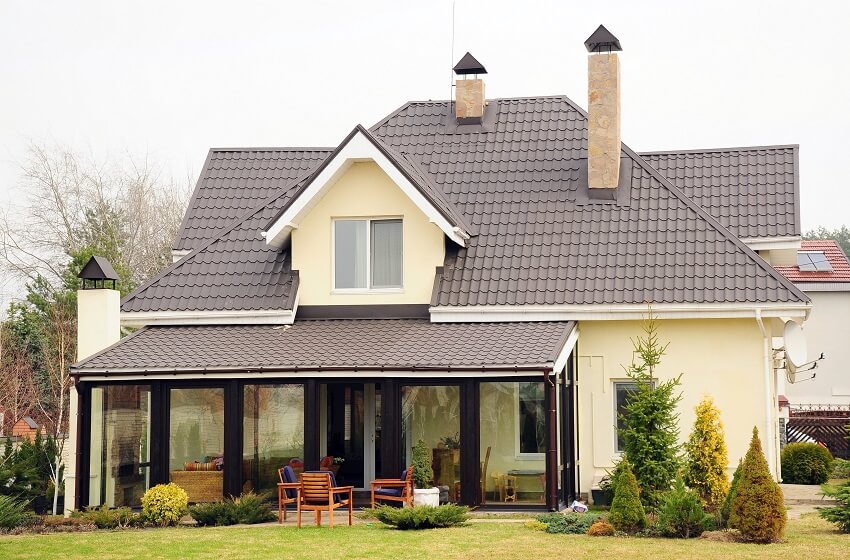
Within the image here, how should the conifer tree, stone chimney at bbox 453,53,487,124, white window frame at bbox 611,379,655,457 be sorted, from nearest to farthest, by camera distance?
the conifer tree
white window frame at bbox 611,379,655,457
stone chimney at bbox 453,53,487,124

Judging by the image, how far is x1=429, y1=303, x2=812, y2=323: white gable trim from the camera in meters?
21.6

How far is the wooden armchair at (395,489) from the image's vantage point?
1970 cm

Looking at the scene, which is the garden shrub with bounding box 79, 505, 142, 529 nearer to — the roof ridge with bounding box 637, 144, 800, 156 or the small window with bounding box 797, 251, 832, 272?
the roof ridge with bounding box 637, 144, 800, 156

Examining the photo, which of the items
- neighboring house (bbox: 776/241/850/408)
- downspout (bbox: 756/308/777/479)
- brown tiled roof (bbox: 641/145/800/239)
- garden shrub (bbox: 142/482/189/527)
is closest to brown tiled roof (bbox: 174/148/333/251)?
garden shrub (bbox: 142/482/189/527)

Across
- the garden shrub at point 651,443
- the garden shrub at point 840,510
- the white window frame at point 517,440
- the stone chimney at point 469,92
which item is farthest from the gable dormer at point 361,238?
the garden shrub at point 840,510

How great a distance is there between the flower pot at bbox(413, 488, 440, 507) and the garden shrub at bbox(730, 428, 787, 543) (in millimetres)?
5276

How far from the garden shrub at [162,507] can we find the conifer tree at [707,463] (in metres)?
8.16

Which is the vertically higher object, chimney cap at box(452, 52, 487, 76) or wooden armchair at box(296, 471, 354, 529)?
chimney cap at box(452, 52, 487, 76)

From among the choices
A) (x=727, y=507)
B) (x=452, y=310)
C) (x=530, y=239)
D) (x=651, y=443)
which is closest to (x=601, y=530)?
(x=727, y=507)

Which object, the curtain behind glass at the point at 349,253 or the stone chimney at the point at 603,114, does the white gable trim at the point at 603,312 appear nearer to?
the curtain behind glass at the point at 349,253

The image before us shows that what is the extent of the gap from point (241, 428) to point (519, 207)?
24.9 feet

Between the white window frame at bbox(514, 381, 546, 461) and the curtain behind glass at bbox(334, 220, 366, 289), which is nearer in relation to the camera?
the white window frame at bbox(514, 381, 546, 461)

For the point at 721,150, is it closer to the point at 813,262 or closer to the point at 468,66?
the point at 468,66

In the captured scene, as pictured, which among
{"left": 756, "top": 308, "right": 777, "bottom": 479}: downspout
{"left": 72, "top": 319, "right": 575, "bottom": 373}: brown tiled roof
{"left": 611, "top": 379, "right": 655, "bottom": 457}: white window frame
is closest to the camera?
{"left": 72, "top": 319, "right": 575, "bottom": 373}: brown tiled roof
